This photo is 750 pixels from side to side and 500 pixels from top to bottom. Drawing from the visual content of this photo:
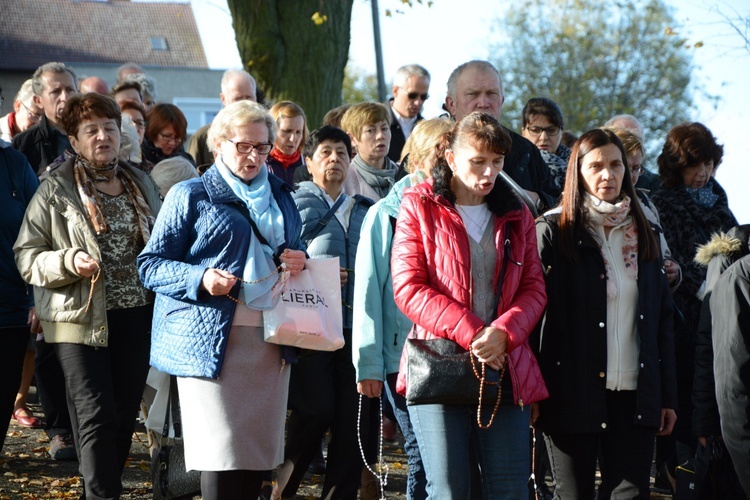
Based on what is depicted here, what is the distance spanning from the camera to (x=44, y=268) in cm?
555

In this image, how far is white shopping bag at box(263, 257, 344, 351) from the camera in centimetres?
493

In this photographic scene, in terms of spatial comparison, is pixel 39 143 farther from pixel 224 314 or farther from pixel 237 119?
pixel 224 314

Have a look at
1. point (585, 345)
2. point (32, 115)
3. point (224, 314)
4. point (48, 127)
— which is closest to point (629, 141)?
point (585, 345)

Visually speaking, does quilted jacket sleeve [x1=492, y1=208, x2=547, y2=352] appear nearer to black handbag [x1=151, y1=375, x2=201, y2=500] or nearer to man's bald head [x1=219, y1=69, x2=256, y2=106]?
black handbag [x1=151, y1=375, x2=201, y2=500]

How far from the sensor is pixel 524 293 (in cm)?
468

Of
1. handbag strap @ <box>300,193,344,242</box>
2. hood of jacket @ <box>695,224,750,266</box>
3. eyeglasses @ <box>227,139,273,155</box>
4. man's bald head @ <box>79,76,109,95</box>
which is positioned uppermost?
man's bald head @ <box>79,76,109,95</box>

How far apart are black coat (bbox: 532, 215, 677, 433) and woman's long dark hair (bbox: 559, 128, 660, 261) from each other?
0.14 feet

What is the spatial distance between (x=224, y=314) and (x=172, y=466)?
4.34 ft

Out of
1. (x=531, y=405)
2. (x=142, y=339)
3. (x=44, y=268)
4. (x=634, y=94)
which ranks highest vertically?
(x=634, y=94)

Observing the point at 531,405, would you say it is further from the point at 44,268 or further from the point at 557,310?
the point at 44,268

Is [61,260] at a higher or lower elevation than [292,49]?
lower

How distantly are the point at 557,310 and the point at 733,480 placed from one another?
1344 mm

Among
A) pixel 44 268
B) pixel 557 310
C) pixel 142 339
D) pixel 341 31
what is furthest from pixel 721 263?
pixel 341 31

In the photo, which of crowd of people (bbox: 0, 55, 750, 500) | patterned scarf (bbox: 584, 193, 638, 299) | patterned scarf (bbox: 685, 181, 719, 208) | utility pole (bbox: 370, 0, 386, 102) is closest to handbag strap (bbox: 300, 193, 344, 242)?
crowd of people (bbox: 0, 55, 750, 500)
